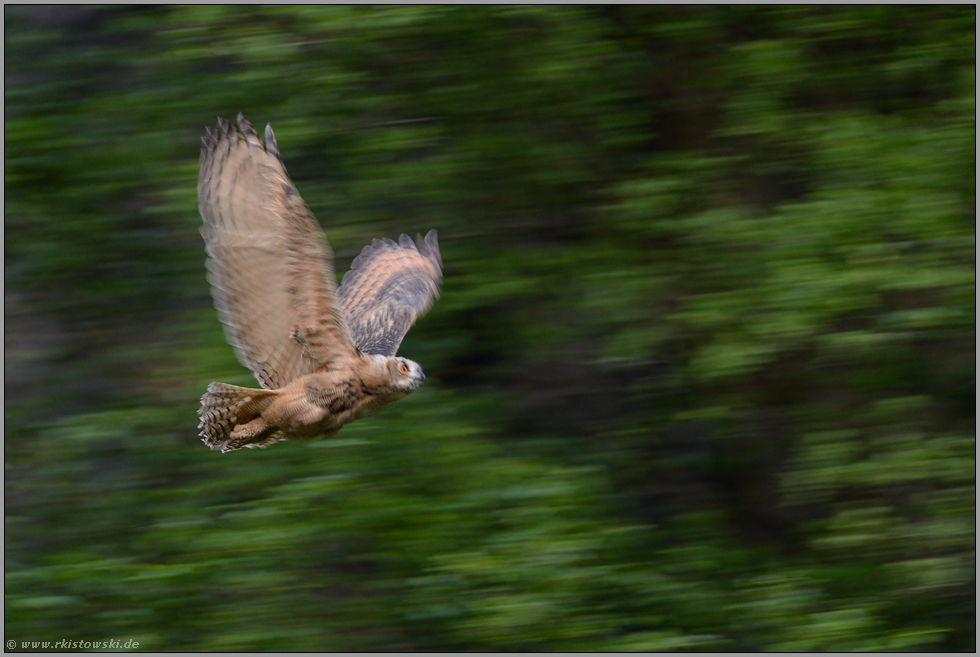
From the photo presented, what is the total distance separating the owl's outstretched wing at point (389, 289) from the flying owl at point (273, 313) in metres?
0.43

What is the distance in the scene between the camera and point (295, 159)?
328 centimetres

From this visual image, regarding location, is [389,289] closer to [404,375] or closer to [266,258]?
[404,375]

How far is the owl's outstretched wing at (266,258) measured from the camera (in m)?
2.40

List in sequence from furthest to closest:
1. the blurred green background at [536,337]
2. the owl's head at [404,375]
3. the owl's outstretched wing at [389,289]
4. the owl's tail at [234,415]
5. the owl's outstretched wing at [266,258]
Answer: the owl's outstretched wing at [389,289]
the blurred green background at [536,337]
the owl's head at [404,375]
the owl's tail at [234,415]
the owl's outstretched wing at [266,258]

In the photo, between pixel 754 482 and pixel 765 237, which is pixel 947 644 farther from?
pixel 765 237

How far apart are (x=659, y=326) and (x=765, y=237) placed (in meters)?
0.46

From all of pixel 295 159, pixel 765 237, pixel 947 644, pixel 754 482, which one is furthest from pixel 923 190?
pixel 295 159

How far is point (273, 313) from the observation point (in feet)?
8.70

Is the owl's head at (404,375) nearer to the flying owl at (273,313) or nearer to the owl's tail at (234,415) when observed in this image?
the flying owl at (273,313)

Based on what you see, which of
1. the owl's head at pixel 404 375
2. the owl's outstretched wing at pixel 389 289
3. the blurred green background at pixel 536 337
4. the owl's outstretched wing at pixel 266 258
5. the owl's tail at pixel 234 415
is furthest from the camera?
the owl's outstretched wing at pixel 389 289

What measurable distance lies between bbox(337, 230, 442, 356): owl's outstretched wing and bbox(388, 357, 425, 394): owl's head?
0.39 meters

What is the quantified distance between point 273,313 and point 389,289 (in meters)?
1.06

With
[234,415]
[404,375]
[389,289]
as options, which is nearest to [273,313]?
[234,415]

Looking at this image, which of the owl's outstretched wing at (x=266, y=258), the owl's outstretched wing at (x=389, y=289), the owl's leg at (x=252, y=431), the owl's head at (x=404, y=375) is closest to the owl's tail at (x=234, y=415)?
the owl's leg at (x=252, y=431)
